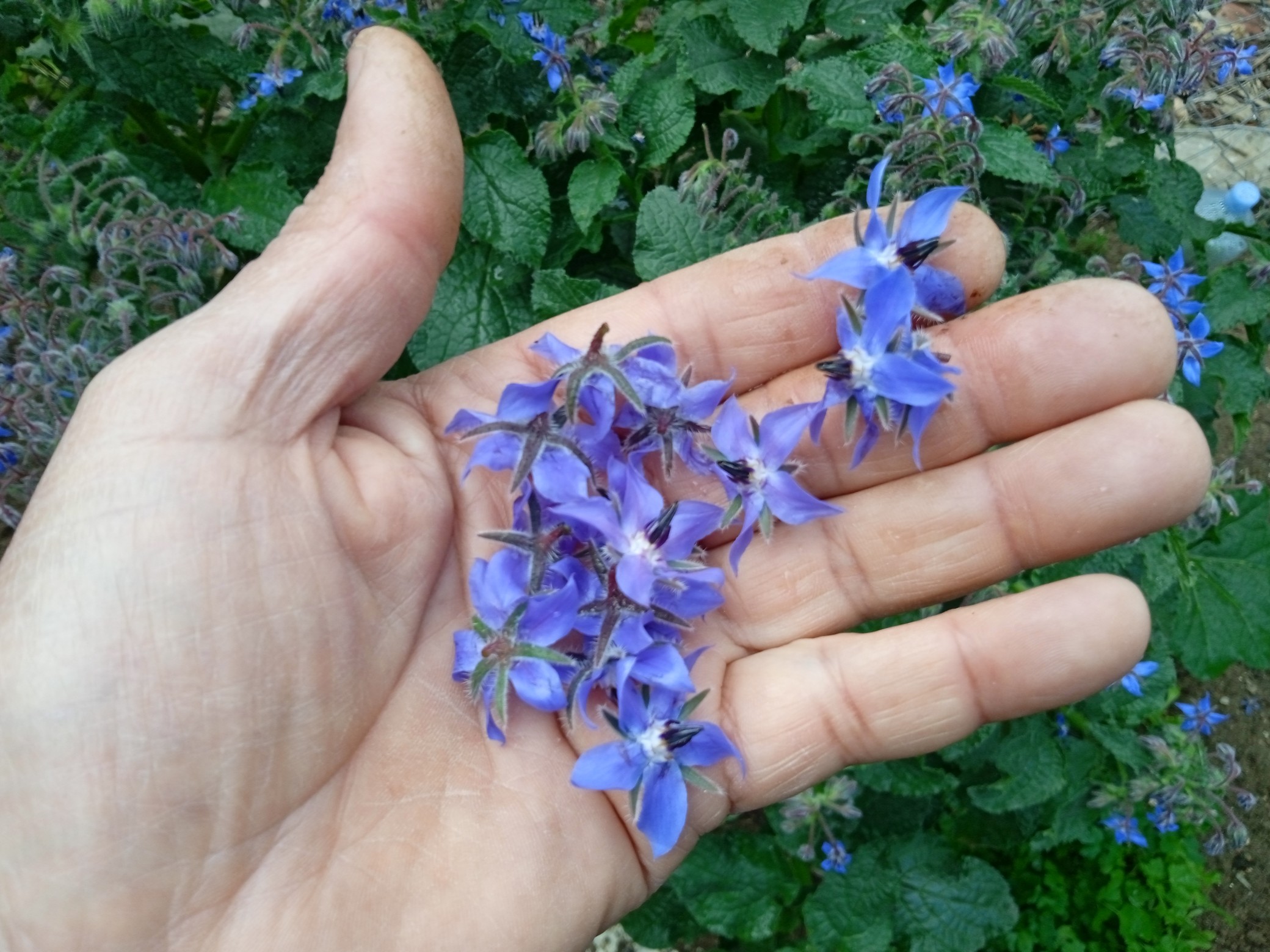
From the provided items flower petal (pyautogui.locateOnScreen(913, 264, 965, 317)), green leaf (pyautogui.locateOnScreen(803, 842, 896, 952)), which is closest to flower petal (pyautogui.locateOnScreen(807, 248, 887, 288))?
flower petal (pyautogui.locateOnScreen(913, 264, 965, 317))

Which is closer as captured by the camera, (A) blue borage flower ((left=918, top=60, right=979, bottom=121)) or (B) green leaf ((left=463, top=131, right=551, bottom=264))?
(A) blue borage flower ((left=918, top=60, right=979, bottom=121))

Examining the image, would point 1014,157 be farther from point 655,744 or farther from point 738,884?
point 738,884

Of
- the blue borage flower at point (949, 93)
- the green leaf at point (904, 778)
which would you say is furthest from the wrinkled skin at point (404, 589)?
the green leaf at point (904, 778)

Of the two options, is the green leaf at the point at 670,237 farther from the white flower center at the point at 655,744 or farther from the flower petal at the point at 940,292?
the white flower center at the point at 655,744

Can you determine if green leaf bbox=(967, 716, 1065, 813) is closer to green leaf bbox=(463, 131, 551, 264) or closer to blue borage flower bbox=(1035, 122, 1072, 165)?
blue borage flower bbox=(1035, 122, 1072, 165)

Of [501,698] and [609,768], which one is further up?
[501,698]

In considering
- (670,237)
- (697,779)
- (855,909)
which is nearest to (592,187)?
(670,237)
